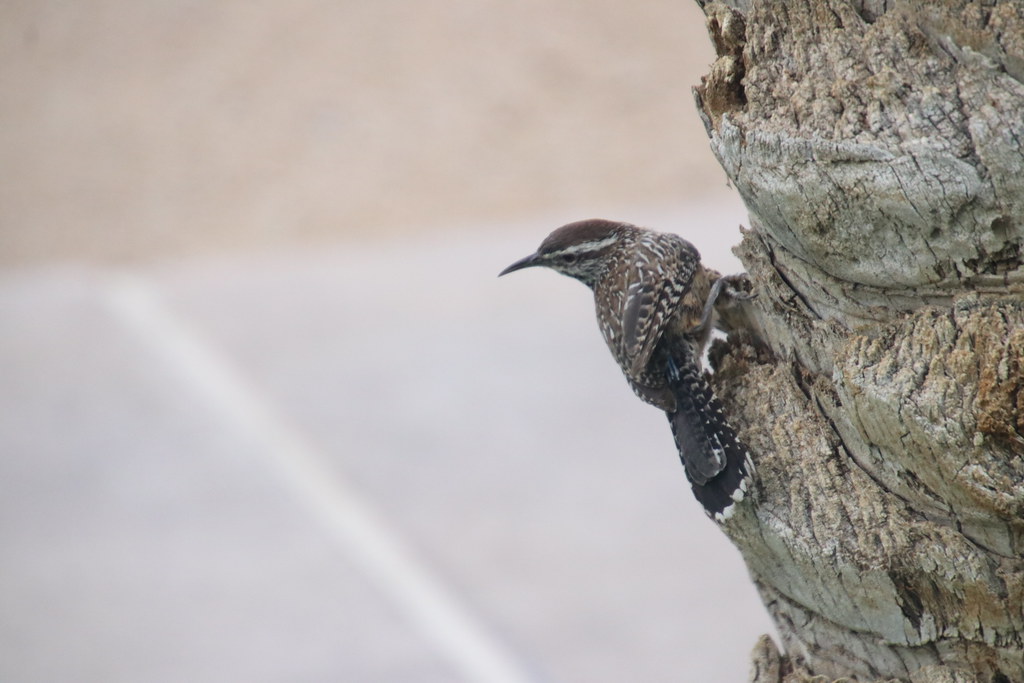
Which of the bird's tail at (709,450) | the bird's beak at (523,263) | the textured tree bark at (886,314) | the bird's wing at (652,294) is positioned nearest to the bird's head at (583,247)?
the bird's beak at (523,263)

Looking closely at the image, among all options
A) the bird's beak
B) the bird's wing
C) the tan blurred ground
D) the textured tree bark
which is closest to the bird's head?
the bird's beak

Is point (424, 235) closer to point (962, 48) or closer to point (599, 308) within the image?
point (599, 308)

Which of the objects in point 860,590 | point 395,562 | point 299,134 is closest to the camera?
point 860,590

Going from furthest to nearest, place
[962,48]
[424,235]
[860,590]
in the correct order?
[424,235] < [860,590] < [962,48]

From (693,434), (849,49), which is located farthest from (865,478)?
(849,49)

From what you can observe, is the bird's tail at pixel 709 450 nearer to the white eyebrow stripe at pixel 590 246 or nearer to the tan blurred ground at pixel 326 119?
the white eyebrow stripe at pixel 590 246
